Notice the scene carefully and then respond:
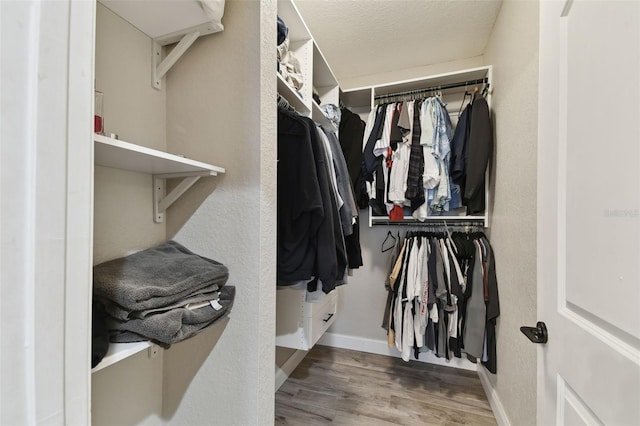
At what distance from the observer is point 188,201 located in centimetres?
92

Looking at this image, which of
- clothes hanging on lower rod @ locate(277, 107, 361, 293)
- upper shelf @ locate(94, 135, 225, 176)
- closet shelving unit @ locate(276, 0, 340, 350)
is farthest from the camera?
closet shelving unit @ locate(276, 0, 340, 350)

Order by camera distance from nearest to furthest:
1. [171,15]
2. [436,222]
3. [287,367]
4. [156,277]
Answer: [156,277], [171,15], [287,367], [436,222]

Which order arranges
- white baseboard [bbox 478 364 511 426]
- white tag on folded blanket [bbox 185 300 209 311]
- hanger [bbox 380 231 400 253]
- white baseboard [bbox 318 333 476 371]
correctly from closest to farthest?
white tag on folded blanket [bbox 185 300 209 311], white baseboard [bbox 478 364 511 426], white baseboard [bbox 318 333 476 371], hanger [bbox 380 231 400 253]

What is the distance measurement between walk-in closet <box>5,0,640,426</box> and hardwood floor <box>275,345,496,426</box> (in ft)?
0.06

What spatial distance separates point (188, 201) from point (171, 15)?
1.94 feet

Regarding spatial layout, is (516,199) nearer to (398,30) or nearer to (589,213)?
(589,213)

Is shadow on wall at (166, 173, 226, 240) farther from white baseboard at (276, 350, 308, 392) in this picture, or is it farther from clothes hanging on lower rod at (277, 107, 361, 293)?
white baseboard at (276, 350, 308, 392)

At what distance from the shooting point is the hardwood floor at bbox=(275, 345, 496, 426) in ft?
5.08

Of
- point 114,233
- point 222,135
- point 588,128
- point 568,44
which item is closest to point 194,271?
point 114,233

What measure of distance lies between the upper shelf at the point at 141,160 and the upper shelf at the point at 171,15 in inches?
18.1

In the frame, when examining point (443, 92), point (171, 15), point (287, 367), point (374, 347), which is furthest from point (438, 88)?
point (287, 367)

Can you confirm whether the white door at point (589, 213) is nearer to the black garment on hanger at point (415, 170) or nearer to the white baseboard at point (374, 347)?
the black garment on hanger at point (415, 170)

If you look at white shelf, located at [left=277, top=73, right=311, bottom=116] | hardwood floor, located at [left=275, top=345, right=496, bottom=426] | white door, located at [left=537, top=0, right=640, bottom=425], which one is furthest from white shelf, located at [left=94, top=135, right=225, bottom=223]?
hardwood floor, located at [left=275, top=345, right=496, bottom=426]

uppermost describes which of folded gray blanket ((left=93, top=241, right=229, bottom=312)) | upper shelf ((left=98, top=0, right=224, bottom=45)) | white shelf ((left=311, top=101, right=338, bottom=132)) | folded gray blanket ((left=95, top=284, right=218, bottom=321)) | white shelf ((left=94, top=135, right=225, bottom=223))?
white shelf ((left=311, top=101, right=338, bottom=132))
